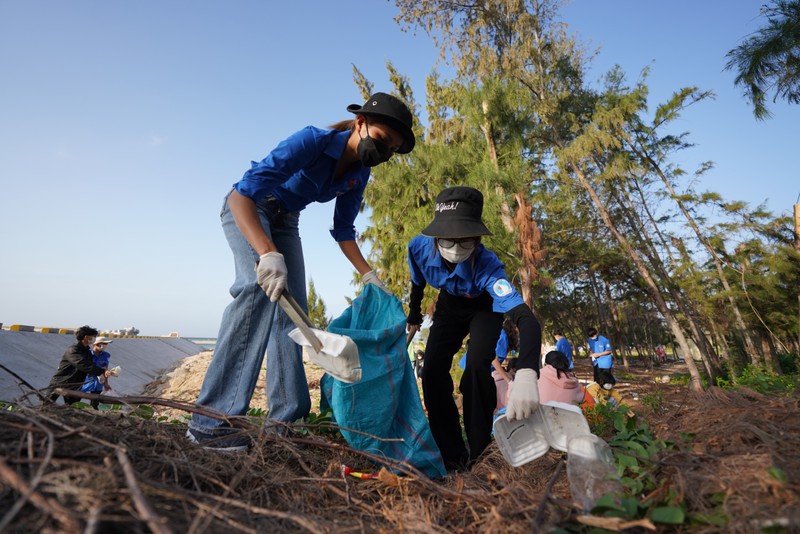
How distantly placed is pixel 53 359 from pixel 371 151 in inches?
360

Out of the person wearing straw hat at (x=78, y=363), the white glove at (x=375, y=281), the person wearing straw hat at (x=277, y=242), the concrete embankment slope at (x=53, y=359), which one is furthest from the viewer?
the concrete embankment slope at (x=53, y=359)

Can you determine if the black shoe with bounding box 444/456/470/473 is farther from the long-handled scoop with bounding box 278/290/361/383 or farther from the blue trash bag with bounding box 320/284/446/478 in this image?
the long-handled scoop with bounding box 278/290/361/383

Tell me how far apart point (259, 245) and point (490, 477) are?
129 cm

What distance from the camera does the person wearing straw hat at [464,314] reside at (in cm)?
213

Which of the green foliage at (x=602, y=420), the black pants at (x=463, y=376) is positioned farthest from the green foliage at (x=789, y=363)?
the black pants at (x=463, y=376)

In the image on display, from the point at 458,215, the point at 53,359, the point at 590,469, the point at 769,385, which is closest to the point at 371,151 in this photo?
the point at 458,215

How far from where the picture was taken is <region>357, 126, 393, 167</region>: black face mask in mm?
2121

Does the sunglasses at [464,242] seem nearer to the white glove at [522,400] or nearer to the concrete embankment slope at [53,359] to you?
the white glove at [522,400]

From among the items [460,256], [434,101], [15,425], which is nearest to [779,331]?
[434,101]

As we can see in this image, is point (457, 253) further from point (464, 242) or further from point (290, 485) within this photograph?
point (290, 485)

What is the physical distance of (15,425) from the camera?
38.4 inches

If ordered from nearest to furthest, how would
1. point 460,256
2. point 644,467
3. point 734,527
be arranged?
point 734,527, point 644,467, point 460,256

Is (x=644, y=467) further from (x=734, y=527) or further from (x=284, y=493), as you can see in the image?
(x=284, y=493)

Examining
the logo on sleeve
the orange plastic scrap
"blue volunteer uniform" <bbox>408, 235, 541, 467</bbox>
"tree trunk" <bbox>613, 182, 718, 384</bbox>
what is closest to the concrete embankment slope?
the orange plastic scrap
